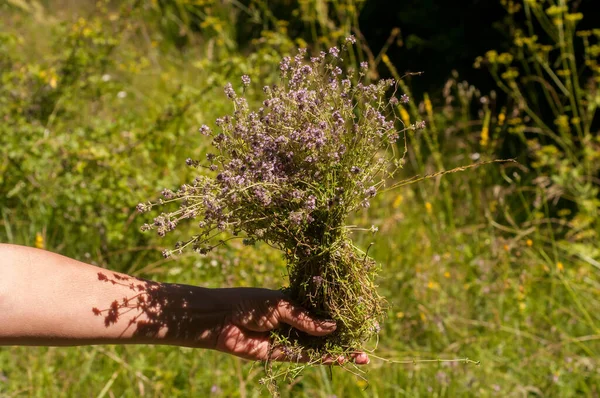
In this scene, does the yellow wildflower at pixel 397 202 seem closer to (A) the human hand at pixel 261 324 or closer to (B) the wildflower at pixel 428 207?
(B) the wildflower at pixel 428 207

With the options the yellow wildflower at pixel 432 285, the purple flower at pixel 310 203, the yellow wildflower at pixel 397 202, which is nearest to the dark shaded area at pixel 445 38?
the yellow wildflower at pixel 397 202

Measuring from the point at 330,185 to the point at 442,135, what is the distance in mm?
3236

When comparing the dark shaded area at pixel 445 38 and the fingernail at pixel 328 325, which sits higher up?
the dark shaded area at pixel 445 38

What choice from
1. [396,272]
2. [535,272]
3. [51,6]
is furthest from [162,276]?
[51,6]

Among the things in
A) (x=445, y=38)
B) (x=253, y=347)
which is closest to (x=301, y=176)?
(x=253, y=347)

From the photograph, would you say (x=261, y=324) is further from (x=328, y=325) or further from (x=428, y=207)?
(x=428, y=207)

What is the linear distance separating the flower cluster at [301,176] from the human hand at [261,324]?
0.17 ft

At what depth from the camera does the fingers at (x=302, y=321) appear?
1.55 metres

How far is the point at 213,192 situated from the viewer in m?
1.52

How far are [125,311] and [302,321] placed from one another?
423 millimetres

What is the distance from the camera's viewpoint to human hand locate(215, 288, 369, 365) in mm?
1559

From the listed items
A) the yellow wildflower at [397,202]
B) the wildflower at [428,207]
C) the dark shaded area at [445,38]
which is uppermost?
the dark shaded area at [445,38]

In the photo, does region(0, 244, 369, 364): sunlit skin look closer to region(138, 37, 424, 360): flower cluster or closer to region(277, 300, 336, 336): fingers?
region(277, 300, 336, 336): fingers

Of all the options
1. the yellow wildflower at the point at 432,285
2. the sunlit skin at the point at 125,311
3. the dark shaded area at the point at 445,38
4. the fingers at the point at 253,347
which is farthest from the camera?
the dark shaded area at the point at 445,38
